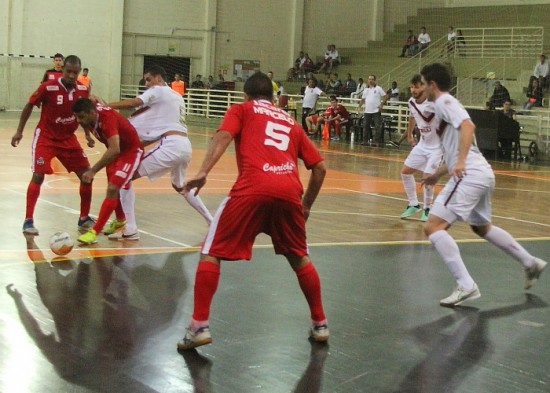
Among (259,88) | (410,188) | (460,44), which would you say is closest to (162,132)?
(410,188)

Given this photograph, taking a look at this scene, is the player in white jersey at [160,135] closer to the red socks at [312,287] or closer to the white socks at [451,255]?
the white socks at [451,255]

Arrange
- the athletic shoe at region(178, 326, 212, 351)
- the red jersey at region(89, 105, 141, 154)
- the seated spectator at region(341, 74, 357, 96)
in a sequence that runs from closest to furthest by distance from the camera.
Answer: the athletic shoe at region(178, 326, 212, 351)
the red jersey at region(89, 105, 141, 154)
the seated spectator at region(341, 74, 357, 96)

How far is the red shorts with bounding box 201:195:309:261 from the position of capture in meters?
6.11

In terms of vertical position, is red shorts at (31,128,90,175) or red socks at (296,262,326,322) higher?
red shorts at (31,128,90,175)

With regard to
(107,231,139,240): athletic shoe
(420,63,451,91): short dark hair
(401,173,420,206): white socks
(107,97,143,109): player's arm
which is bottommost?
(107,231,139,240): athletic shoe

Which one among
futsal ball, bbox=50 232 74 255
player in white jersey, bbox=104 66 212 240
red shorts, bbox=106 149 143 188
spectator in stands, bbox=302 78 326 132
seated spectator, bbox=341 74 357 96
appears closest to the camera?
futsal ball, bbox=50 232 74 255

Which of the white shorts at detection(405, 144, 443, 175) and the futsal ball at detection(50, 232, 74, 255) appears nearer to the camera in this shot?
the futsal ball at detection(50, 232, 74, 255)

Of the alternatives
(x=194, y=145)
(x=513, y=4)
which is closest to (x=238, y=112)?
(x=194, y=145)

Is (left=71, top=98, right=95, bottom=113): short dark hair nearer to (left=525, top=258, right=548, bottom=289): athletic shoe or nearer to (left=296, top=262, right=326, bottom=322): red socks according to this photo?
(left=296, top=262, right=326, bottom=322): red socks

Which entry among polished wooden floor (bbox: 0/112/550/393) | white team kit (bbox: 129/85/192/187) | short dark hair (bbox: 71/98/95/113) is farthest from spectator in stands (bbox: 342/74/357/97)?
short dark hair (bbox: 71/98/95/113)

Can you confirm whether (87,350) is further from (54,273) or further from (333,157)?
(333,157)

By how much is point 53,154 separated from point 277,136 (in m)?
5.08

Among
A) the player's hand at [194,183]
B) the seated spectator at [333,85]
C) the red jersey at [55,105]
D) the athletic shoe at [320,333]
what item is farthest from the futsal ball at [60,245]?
the seated spectator at [333,85]

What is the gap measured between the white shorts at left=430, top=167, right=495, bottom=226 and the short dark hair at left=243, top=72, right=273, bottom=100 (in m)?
2.22
